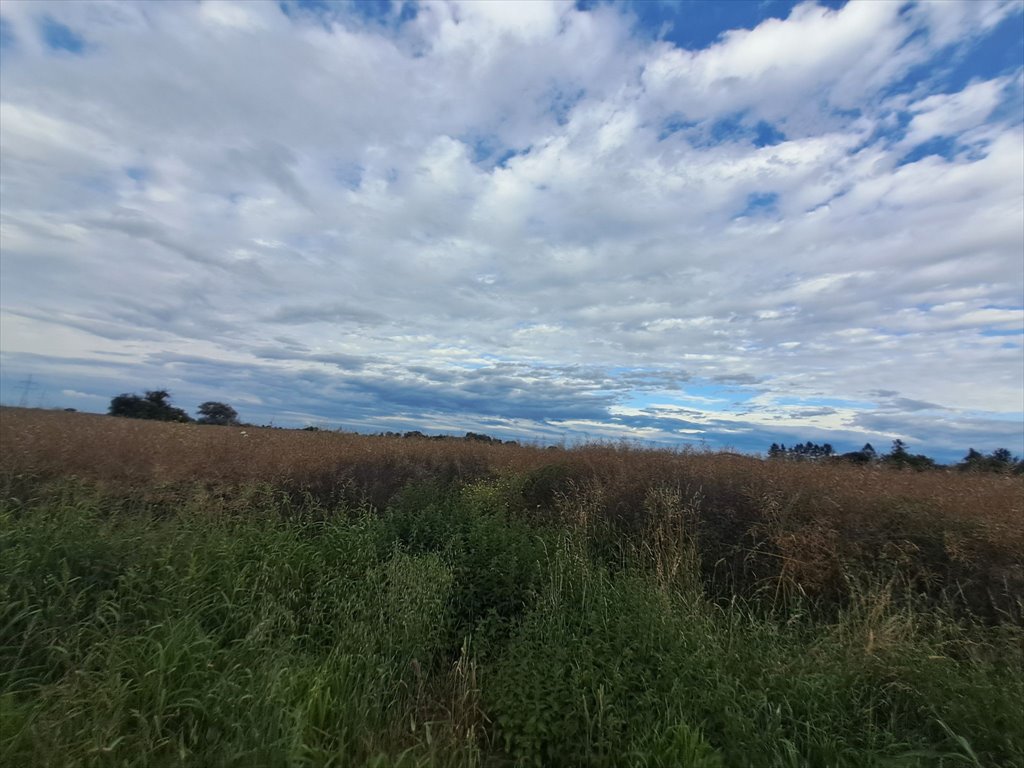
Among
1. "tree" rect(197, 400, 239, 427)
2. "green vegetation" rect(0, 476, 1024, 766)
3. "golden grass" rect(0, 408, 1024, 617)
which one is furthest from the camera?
"tree" rect(197, 400, 239, 427)

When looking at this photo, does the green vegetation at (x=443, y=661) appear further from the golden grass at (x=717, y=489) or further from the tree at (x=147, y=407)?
the tree at (x=147, y=407)

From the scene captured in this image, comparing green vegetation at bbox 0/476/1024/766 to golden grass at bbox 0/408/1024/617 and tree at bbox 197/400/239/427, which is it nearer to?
golden grass at bbox 0/408/1024/617

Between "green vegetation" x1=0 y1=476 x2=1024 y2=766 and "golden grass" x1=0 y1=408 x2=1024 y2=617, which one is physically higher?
"golden grass" x1=0 y1=408 x2=1024 y2=617

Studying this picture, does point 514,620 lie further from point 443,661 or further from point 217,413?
point 217,413

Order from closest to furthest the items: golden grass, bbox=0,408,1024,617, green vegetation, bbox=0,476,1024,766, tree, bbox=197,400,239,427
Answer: green vegetation, bbox=0,476,1024,766
golden grass, bbox=0,408,1024,617
tree, bbox=197,400,239,427

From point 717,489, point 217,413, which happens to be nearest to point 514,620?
point 717,489

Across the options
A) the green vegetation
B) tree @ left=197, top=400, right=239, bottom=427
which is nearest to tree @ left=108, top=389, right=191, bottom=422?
tree @ left=197, top=400, right=239, bottom=427

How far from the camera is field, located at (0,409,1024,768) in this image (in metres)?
3.42

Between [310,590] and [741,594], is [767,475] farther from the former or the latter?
[310,590]

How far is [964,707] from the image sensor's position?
3648 millimetres

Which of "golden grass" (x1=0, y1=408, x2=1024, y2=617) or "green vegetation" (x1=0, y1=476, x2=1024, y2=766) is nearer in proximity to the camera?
"green vegetation" (x1=0, y1=476, x2=1024, y2=766)

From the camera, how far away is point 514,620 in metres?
4.92

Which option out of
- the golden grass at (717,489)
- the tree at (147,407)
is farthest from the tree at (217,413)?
the golden grass at (717,489)

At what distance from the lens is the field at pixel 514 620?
3.42 meters
